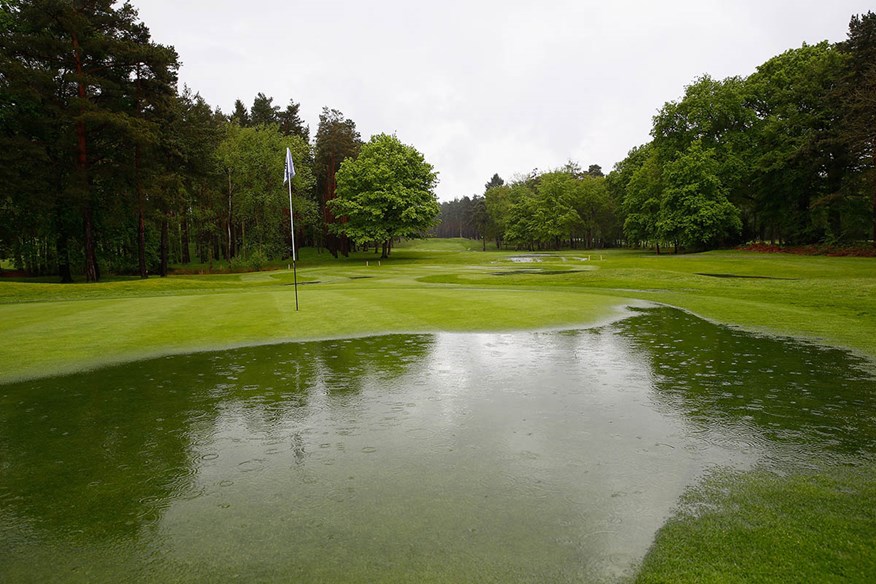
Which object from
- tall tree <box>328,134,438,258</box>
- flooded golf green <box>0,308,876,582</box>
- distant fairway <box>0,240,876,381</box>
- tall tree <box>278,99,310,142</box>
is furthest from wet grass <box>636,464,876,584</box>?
tall tree <box>278,99,310,142</box>

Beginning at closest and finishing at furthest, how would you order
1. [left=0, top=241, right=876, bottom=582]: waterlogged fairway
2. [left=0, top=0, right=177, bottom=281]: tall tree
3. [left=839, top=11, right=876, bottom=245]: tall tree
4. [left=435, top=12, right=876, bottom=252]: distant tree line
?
[left=0, top=241, right=876, bottom=582]: waterlogged fairway → [left=0, top=0, right=177, bottom=281]: tall tree → [left=839, top=11, right=876, bottom=245]: tall tree → [left=435, top=12, right=876, bottom=252]: distant tree line

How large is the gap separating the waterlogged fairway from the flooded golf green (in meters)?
0.03

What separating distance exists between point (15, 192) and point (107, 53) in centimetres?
1281

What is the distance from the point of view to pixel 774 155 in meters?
51.0

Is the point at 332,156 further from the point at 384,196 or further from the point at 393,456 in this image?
the point at 393,456

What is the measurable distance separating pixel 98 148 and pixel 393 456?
46.4m

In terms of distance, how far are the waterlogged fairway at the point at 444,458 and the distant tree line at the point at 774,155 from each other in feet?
132

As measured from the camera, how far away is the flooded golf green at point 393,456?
13.0 ft

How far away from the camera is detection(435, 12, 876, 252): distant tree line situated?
141 ft

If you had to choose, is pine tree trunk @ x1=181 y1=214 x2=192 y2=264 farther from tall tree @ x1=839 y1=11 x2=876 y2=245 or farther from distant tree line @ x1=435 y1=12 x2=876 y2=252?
tall tree @ x1=839 y1=11 x2=876 y2=245

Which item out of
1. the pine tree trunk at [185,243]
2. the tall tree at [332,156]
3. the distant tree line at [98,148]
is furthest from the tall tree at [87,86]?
the tall tree at [332,156]

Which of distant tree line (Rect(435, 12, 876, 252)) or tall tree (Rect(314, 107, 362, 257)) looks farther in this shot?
tall tree (Rect(314, 107, 362, 257))

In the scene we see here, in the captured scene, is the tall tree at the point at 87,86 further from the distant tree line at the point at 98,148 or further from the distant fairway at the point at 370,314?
the distant fairway at the point at 370,314

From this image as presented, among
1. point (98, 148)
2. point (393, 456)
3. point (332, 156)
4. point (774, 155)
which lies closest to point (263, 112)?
point (332, 156)
